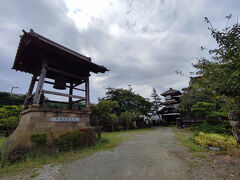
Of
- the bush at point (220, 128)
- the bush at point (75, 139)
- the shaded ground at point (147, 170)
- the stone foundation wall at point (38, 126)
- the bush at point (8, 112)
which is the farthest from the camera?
the bush at point (8, 112)

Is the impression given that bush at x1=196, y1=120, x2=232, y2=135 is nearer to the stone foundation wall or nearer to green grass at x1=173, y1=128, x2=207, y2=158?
green grass at x1=173, y1=128, x2=207, y2=158

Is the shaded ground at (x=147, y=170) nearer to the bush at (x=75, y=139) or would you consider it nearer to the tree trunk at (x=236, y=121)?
the bush at (x=75, y=139)

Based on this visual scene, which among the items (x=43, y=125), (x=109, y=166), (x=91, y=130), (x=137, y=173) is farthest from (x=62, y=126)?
(x=137, y=173)

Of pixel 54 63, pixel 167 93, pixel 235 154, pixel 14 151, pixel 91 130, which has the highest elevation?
pixel 167 93

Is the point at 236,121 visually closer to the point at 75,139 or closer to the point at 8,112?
the point at 75,139

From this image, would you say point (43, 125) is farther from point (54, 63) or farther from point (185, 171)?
point (185, 171)

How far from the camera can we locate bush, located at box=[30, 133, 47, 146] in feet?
13.7

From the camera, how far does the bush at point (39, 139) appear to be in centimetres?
418

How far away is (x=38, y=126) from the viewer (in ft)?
14.8

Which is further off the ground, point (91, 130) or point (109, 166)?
point (91, 130)

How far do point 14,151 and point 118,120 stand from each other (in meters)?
12.5

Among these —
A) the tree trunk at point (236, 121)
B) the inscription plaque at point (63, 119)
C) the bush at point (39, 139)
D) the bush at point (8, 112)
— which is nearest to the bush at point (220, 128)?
the tree trunk at point (236, 121)

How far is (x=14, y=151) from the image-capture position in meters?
3.80

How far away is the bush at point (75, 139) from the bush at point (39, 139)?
0.51m
